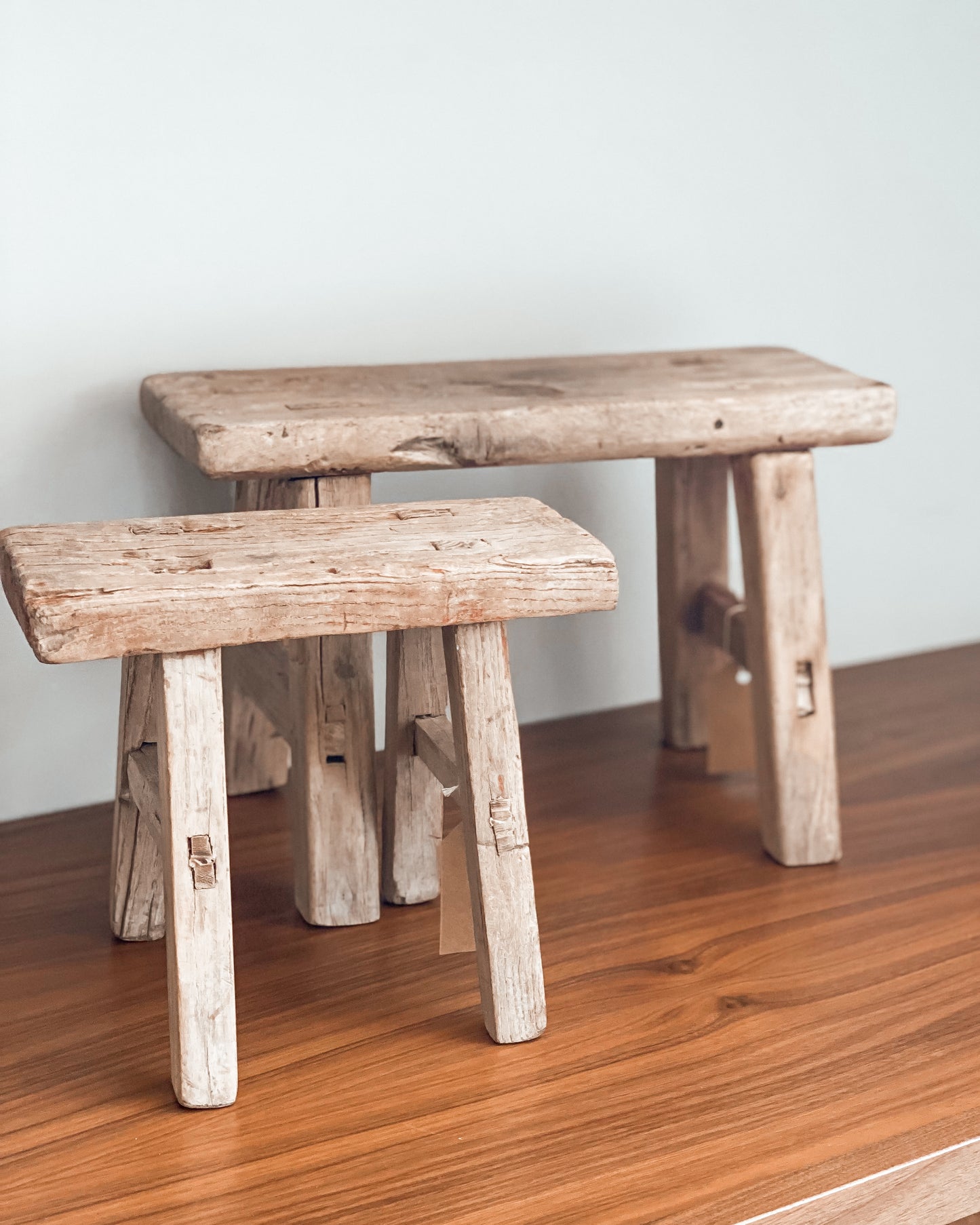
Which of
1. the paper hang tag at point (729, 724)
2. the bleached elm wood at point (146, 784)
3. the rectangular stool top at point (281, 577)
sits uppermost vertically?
the rectangular stool top at point (281, 577)

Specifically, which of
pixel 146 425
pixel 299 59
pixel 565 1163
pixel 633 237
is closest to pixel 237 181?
pixel 299 59

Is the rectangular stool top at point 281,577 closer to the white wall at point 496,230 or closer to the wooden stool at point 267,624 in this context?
the wooden stool at point 267,624

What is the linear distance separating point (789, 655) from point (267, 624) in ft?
2.03

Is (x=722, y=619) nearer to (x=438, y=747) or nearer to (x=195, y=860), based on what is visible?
(x=438, y=747)

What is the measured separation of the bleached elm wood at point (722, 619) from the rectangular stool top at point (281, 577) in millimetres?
493

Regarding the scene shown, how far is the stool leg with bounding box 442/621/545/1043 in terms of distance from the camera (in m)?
1.01

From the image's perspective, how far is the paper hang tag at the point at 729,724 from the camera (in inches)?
58.1

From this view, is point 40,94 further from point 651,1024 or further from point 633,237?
point 651,1024

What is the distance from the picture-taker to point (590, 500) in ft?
5.52

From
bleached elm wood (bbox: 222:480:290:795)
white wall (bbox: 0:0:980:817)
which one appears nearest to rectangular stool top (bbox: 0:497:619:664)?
bleached elm wood (bbox: 222:480:290:795)

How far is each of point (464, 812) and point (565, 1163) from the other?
26 centimetres

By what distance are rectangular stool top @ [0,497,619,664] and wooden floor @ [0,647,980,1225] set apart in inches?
13.2

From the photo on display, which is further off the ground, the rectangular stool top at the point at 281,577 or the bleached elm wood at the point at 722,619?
the rectangular stool top at the point at 281,577

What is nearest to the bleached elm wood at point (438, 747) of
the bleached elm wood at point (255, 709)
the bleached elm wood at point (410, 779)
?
the bleached elm wood at point (410, 779)
